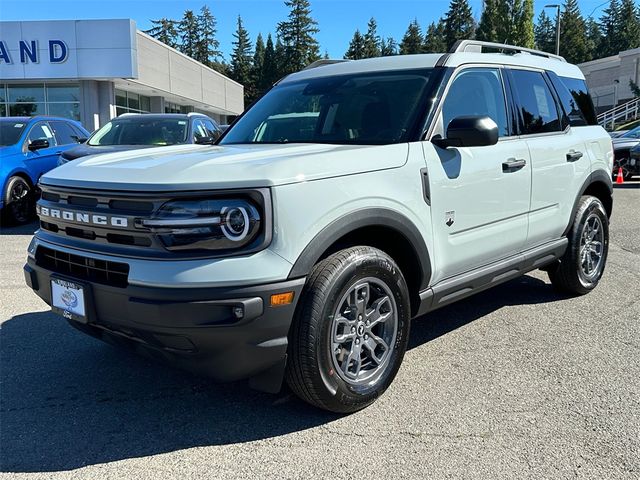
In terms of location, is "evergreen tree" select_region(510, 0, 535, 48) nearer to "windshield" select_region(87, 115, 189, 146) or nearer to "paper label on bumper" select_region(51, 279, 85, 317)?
"windshield" select_region(87, 115, 189, 146)

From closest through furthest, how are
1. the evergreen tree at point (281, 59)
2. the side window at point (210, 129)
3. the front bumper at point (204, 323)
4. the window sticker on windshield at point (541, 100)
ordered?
the front bumper at point (204, 323)
the window sticker on windshield at point (541, 100)
the side window at point (210, 129)
the evergreen tree at point (281, 59)

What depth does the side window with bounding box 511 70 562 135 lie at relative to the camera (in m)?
4.40

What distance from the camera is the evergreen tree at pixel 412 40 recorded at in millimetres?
105281

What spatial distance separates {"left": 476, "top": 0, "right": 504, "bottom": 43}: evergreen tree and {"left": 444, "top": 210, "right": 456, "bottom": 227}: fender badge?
67476mm

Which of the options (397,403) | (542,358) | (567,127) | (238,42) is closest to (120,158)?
(397,403)

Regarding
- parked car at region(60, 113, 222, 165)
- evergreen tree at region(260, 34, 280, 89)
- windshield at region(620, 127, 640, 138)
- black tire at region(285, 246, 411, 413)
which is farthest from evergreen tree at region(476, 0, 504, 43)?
black tire at region(285, 246, 411, 413)

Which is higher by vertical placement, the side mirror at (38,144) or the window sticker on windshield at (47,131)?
the window sticker on windshield at (47,131)

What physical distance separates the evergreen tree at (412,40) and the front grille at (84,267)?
107 metres

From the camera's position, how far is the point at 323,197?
2811 mm

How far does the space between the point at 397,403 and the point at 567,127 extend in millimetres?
3027

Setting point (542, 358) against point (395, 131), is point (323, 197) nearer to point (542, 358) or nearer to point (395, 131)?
point (395, 131)

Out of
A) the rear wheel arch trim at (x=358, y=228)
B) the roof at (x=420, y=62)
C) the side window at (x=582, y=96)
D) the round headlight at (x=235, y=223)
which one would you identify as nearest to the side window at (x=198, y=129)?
the roof at (x=420, y=62)

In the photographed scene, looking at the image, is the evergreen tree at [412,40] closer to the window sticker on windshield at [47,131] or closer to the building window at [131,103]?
the building window at [131,103]

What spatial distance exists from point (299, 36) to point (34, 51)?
69368mm
